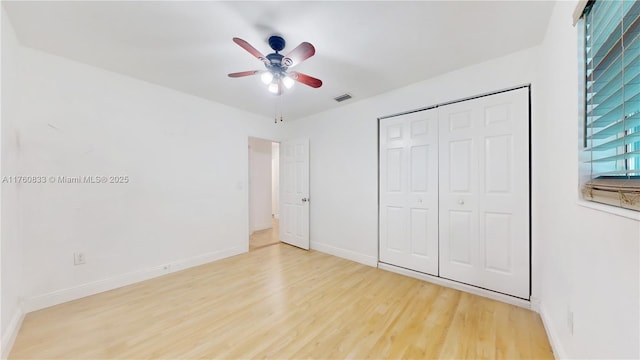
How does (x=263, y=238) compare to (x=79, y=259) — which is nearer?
(x=79, y=259)

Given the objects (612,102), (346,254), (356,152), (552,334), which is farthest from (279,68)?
(552,334)

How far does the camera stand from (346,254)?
140 inches

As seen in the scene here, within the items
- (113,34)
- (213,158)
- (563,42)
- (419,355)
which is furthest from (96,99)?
(563,42)

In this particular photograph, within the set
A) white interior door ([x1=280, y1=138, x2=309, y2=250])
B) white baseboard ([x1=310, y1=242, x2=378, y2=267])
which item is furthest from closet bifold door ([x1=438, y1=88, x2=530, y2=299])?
white interior door ([x1=280, y1=138, x2=309, y2=250])

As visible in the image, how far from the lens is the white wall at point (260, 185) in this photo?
5.52 metres

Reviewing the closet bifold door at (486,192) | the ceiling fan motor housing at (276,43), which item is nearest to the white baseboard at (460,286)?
the closet bifold door at (486,192)

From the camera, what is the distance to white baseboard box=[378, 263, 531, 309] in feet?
7.11

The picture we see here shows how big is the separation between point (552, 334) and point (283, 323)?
206 cm

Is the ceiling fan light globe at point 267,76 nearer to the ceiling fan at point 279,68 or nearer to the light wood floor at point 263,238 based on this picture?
the ceiling fan at point 279,68

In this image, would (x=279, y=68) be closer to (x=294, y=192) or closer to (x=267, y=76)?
(x=267, y=76)

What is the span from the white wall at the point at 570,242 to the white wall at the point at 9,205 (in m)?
3.53

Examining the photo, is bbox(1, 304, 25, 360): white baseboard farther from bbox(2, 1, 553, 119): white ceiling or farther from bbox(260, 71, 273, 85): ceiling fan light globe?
bbox(260, 71, 273, 85): ceiling fan light globe

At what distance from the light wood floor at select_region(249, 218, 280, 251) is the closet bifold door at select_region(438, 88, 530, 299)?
3.10m

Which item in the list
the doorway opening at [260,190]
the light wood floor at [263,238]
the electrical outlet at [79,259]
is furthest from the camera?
the doorway opening at [260,190]
